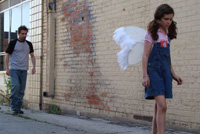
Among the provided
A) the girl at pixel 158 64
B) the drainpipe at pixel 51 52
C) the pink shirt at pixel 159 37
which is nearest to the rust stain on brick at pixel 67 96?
the drainpipe at pixel 51 52

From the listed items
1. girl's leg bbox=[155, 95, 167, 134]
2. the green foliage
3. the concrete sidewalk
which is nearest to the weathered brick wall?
the green foliage

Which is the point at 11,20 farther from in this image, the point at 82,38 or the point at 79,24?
the point at 82,38

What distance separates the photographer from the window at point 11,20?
34.0ft

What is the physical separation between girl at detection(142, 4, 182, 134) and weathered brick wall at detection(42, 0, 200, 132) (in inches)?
53.1

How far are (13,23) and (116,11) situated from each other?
5.51 meters

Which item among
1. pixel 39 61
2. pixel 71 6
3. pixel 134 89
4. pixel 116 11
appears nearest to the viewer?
pixel 134 89

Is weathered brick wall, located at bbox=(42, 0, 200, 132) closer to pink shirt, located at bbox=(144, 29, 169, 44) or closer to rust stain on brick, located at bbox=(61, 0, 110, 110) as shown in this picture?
rust stain on brick, located at bbox=(61, 0, 110, 110)

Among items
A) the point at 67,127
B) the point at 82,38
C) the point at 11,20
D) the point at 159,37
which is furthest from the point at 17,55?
the point at 159,37

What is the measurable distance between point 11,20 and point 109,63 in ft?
18.6

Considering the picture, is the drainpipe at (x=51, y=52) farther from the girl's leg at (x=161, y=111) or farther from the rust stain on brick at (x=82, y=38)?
the girl's leg at (x=161, y=111)

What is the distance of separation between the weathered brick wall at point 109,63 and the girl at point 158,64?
1.35 meters

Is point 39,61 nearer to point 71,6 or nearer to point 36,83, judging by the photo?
point 36,83

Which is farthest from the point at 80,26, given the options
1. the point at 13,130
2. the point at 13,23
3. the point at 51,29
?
the point at 13,23

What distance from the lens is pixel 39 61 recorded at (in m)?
8.88
